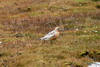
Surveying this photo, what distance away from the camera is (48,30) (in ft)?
61.0

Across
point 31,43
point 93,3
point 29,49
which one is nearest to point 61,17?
point 93,3

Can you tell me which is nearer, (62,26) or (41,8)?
(62,26)

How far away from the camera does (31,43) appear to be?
1454 cm

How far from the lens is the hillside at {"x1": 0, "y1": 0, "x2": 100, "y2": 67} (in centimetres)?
1159

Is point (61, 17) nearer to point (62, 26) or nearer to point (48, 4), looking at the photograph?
point (62, 26)

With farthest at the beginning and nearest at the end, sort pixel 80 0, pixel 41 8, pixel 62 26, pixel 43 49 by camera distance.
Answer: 1. pixel 80 0
2. pixel 41 8
3. pixel 62 26
4. pixel 43 49

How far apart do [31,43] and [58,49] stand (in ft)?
6.77

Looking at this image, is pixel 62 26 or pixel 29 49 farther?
pixel 62 26

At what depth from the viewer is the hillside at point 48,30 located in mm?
11586

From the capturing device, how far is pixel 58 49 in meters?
13.0

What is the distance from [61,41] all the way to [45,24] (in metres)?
5.27

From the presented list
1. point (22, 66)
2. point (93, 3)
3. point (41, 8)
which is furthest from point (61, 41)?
point (93, 3)

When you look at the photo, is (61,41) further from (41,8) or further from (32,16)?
(41,8)

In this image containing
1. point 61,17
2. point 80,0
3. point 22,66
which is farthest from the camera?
point 80,0
